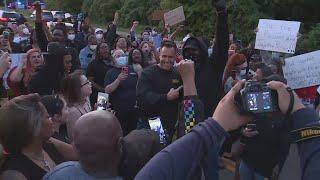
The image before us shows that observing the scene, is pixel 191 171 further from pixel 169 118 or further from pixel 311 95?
pixel 311 95

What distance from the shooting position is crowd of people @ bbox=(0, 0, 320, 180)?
166cm

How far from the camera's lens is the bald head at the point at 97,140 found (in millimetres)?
1971

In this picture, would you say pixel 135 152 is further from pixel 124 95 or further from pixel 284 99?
pixel 124 95

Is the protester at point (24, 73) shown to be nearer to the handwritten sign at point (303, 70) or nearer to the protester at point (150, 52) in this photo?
the protester at point (150, 52)

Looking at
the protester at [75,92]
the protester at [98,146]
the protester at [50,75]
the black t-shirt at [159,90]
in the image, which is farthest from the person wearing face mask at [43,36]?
the protester at [98,146]

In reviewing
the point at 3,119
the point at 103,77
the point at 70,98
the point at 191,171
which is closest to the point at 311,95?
the point at 103,77

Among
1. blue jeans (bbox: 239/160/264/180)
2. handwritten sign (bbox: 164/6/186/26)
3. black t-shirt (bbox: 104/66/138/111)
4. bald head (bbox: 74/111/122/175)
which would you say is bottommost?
blue jeans (bbox: 239/160/264/180)

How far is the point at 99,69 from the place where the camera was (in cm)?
713

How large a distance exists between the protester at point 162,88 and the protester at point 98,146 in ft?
8.42

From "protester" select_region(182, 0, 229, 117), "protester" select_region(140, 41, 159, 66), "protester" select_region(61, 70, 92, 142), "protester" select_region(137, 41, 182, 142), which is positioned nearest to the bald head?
"protester" select_region(61, 70, 92, 142)

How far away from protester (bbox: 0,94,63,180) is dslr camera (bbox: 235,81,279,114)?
117 centimetres

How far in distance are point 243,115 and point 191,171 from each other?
24cm

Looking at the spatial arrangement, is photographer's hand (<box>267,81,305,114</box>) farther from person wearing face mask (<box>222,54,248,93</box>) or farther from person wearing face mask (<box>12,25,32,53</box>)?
person wearing face mask (<box>12,25,32,53</box>)

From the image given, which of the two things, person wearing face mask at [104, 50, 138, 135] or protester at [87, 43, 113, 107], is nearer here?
person wearing face mask at [104, 50, 138, 135]
